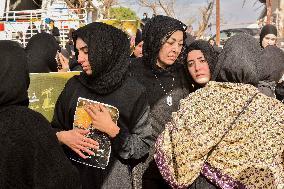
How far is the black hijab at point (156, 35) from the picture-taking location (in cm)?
368

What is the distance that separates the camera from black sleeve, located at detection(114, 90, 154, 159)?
2957 millimetres

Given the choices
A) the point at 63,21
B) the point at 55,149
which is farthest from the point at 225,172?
the point at 63,21

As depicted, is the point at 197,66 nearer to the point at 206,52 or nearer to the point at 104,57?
the point at 206,52

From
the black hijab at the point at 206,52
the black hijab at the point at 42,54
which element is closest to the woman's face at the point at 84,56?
the black hijab at the point at 206,52

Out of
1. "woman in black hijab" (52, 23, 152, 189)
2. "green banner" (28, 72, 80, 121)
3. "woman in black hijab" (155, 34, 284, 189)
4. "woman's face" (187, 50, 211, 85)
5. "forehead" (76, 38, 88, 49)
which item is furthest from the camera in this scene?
"green banner" (28, 72, 80, 121)

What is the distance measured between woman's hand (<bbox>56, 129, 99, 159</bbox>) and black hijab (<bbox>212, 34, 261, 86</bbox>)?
2.75 feet

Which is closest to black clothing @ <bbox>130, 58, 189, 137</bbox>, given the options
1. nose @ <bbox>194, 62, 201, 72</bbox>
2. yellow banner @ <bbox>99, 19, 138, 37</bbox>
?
nose @ <bbox>194, 62, 201, 72</bbox>

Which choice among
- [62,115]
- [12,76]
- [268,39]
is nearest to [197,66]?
[62,115]

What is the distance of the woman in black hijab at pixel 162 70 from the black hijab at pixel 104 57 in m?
0.62

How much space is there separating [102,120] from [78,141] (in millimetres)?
181

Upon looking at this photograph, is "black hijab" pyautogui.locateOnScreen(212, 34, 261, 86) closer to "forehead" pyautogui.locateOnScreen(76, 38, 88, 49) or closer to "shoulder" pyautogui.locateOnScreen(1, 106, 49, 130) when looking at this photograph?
"forehead" pyautogui.locateOnScreen(76, 38, 88, 49)

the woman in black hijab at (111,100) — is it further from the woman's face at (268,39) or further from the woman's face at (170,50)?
the woman's face at (268,39)

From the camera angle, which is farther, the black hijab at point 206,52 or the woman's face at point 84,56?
the black hijab at point 206,52

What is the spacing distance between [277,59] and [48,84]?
2547mm
